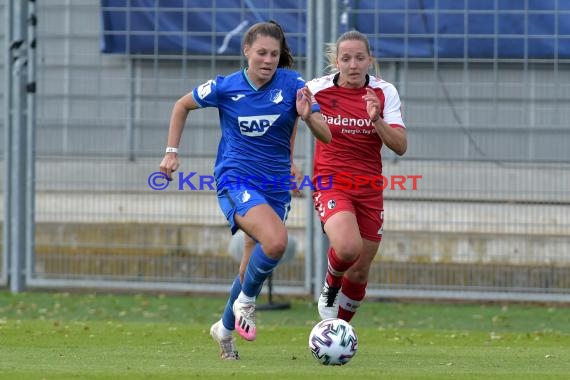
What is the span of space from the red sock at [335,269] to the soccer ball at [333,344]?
3.01 feet

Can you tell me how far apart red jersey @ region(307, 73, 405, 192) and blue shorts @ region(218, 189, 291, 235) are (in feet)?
2.58

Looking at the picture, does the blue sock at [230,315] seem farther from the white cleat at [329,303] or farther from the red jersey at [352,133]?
the red jersey at [352,133]

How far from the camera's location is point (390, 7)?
45.0 ft

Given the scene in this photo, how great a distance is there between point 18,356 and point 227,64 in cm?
589

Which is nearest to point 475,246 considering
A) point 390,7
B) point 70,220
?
point 390,7

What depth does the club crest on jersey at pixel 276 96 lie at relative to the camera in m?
8.56

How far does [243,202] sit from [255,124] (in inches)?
20.9

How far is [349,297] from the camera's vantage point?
380 inches

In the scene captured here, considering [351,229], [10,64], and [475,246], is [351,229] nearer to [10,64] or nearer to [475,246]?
[475,246]

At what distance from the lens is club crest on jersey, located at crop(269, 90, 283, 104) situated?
856cm

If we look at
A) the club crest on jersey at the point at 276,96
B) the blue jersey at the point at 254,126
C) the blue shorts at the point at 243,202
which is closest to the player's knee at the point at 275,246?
the blue shorts at the point at 243,202

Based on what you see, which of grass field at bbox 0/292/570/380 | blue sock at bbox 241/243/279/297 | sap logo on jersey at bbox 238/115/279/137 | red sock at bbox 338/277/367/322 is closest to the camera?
grass field at bbox 0/292/570/380

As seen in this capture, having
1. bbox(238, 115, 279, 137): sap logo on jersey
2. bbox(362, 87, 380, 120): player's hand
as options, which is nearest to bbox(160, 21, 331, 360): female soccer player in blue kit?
bbox(238, 115, 279, 137): sap logo on jersey

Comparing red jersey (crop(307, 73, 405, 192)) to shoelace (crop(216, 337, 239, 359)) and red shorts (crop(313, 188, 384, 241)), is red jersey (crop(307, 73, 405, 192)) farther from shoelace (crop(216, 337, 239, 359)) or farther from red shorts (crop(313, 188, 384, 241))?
shoelace (crop(216, 337, 239, 359))
